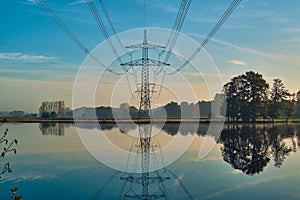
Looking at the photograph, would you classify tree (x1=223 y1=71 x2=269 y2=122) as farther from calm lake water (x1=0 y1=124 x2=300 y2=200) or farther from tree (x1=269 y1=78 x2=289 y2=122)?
calm lake water (x1=0 y1=124 x2=300 y2=200)

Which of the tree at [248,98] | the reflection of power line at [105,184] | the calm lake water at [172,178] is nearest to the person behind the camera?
the reflection of power line at [105,184]

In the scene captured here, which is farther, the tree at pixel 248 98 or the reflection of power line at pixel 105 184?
the tree at pixel 248 98

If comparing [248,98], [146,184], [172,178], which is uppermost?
[248,98]

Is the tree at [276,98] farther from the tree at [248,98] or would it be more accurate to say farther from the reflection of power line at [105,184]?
the reflection of power line at [105,184]

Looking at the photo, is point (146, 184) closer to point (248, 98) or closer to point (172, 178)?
point (172, 178)

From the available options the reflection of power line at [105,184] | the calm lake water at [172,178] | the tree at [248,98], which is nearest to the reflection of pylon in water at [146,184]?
the calm lake water at [172,178]

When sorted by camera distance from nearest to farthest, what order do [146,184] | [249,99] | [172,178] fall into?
[146,184] < [172,178] < [249,99]

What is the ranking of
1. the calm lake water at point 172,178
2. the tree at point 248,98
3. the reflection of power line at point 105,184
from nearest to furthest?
the reflection of power line at point 105,184
the calm lake water at point 172,178
the tree at point 248,98

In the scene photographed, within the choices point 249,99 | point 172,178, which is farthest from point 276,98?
point 172,178

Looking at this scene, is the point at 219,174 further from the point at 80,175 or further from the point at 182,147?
the point at 182,147

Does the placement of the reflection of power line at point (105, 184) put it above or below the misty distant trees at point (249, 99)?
below
